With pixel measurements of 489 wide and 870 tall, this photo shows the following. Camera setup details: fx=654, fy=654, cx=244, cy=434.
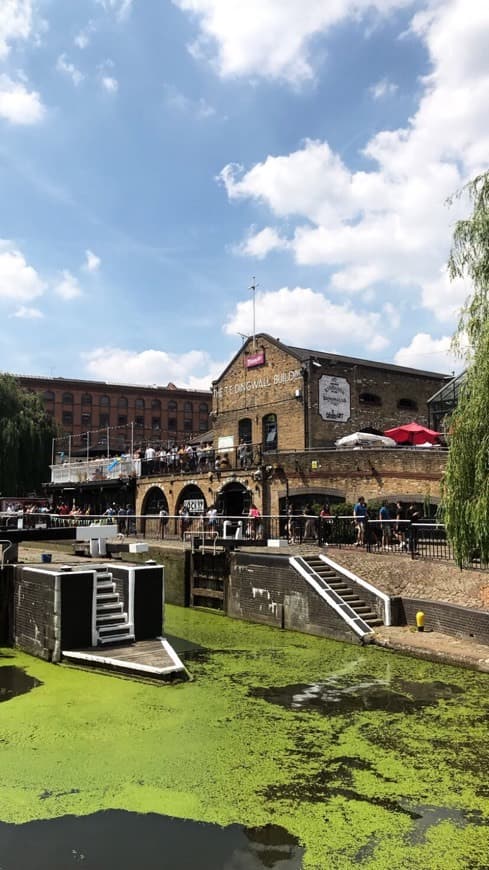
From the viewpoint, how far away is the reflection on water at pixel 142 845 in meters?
5.64

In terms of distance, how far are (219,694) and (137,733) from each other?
2.07 metres

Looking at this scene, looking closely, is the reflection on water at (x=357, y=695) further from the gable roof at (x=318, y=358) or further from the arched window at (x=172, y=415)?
the arched window at (x=172, y=415)

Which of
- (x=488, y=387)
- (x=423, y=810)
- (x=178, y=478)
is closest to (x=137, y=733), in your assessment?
(x=423, y=810)

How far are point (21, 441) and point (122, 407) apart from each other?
30706 mm

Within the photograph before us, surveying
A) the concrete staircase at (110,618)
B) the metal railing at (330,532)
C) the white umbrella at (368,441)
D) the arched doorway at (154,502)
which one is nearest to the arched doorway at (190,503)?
the metal railing at (330,532)

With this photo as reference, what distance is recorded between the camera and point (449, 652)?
1230 centimetres

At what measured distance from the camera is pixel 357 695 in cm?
1037

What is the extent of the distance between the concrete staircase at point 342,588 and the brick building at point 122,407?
50674 millimetres

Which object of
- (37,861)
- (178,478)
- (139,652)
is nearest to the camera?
(37,861)

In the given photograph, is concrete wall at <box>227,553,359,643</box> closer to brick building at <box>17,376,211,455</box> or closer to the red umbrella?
the red umbrella

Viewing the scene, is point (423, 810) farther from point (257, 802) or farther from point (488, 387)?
point (488, 387)

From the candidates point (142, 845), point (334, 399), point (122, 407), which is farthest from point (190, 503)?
point (122, 407)

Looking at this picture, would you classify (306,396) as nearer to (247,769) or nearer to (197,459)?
(197,459)

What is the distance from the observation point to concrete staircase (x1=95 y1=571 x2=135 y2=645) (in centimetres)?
1301
